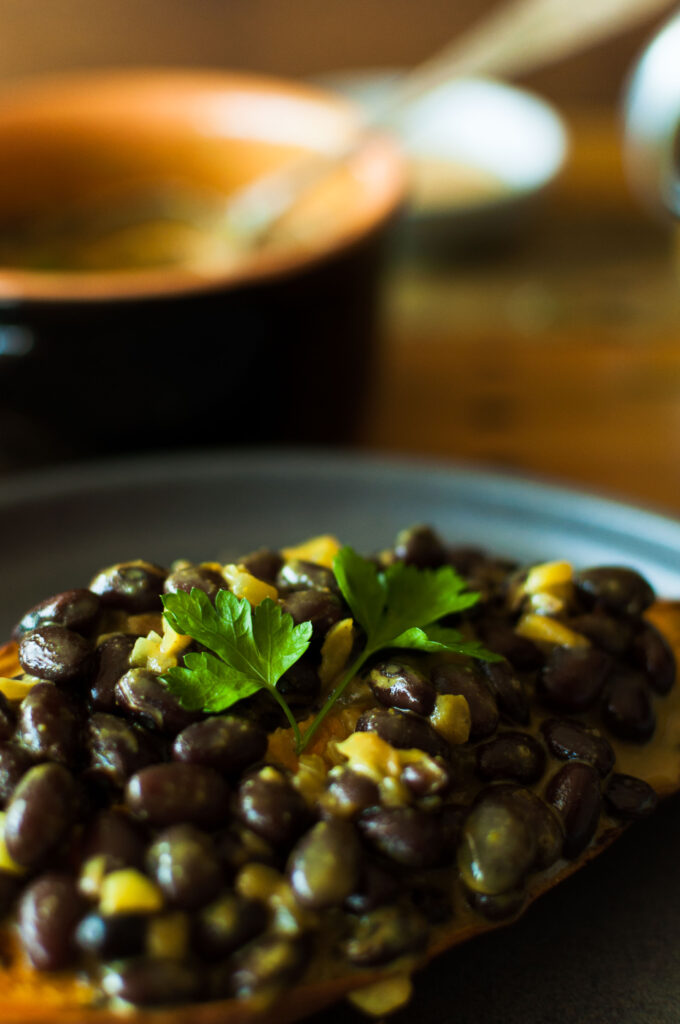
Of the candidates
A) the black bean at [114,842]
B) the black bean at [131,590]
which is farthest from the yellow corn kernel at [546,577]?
the black bean at [114,842]

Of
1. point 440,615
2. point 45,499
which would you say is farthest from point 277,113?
point 440,615

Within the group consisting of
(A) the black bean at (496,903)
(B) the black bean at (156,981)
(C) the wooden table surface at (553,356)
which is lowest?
(B) the black bean at (156,981)

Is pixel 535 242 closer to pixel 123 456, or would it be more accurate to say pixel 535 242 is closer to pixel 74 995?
pixel 123 456

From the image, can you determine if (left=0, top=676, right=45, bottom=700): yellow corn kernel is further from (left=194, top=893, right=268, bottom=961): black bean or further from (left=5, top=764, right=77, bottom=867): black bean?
(left=194, top=893, right=268, bottom=961): black bean

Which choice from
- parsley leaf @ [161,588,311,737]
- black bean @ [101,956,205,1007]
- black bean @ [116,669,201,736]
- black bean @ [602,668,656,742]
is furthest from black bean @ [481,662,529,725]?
black bean @ [101,956,205,1007]

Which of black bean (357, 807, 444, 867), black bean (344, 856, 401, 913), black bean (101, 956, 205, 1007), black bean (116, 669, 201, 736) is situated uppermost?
black bean (116, 669, 201, 736)

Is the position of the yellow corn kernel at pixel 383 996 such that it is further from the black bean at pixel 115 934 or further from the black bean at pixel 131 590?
the black bean at pixel 131 590

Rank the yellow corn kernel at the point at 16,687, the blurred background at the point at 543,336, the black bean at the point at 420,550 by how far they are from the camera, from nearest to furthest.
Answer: the yellow corn kernel at the point at 16,687 < the black bean at the point at 420,550 < the blurred background at the point at 543,336

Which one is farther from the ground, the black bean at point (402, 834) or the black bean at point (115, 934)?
the black bean at point (402, 834)
